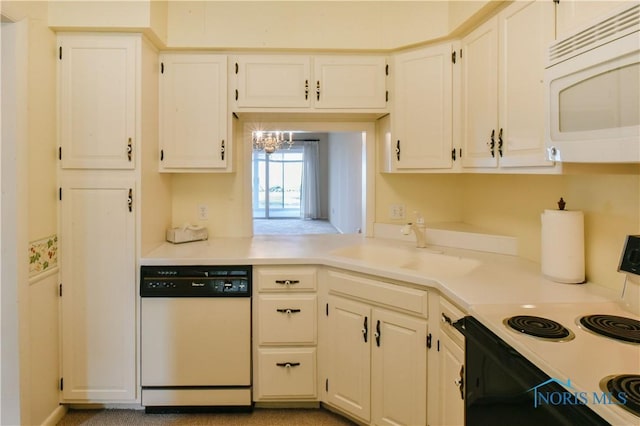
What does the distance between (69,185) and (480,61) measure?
7.87ft

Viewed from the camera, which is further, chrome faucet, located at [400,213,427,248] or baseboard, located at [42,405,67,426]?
chrome faucet, located at [400,213,427,248]

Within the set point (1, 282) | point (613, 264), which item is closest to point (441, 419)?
point (613, 264)

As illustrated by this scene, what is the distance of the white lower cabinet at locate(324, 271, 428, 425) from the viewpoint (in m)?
1.78

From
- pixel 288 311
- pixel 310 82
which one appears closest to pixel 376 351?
pixel 288 311

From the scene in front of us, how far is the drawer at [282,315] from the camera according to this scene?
86.1 inches

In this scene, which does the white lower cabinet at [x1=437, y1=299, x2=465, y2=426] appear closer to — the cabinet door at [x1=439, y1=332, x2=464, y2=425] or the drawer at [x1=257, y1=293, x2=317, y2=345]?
the cabinet door at [x1=439, y1=332, x2=464, y2=425]

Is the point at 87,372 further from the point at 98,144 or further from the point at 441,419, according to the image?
the point at 441,419

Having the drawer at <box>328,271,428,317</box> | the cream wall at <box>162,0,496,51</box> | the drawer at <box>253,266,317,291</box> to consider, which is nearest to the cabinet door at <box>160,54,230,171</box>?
the cream wall at <box>162,0,496,51</box>

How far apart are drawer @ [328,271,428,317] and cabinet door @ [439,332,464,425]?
0.18 metres

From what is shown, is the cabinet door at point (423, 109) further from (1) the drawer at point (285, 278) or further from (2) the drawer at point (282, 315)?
(2) the drawer at point (282, 315)

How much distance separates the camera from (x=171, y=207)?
2760 millimetres

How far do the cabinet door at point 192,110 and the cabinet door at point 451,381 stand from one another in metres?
1.74

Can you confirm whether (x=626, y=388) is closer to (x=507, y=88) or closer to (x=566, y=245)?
(x=566, y=245)

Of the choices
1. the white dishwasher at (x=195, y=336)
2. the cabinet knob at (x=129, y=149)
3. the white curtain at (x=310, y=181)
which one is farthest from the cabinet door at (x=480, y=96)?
the white curtain at (x=310, y=181)
